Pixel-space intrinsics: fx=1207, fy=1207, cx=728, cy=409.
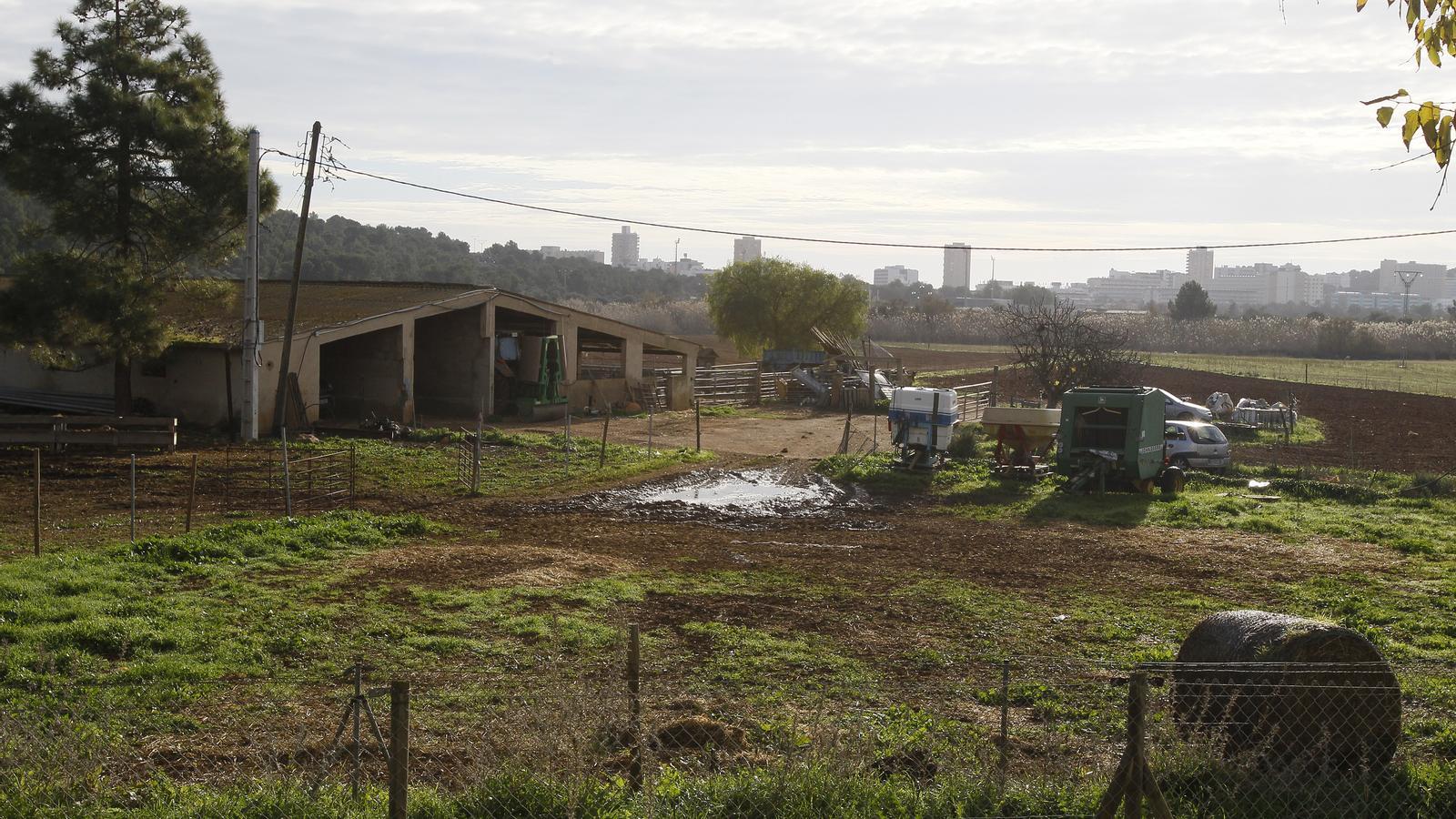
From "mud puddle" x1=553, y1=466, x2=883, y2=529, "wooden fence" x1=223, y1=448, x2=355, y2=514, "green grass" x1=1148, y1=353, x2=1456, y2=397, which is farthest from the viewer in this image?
"green grass" x1=1148, y1=353, x2=1456, y2=397

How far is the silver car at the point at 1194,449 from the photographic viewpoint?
28328 millimetres

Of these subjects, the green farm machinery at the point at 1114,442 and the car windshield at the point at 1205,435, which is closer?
the green farm machinery at the point at 1114,442

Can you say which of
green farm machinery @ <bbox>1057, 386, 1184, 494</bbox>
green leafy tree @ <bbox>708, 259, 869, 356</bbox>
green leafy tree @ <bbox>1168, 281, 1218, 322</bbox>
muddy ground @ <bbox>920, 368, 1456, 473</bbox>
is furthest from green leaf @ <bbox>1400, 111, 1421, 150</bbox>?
green leafy tree @ <bbox>1168, 281, 1218, 322</bbox>

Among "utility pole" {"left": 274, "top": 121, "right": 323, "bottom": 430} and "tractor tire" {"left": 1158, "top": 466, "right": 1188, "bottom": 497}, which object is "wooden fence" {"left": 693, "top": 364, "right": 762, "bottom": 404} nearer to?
"utility pole" {"left": 274, "top": 121, "right": 323, "bottom": 430}

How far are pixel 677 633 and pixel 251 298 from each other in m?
17.7

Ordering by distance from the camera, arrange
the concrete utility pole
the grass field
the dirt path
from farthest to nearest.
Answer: the dirt path → the concrete utility pole → the grass field

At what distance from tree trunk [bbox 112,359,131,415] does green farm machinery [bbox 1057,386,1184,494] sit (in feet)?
71.1

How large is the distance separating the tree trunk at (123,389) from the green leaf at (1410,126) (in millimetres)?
28401

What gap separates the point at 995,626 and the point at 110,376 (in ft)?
88.2

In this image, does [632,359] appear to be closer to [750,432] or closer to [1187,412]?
[750,432]

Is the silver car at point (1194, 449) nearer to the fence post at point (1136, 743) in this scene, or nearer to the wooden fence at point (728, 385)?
the wooden fence at point (728, 385)

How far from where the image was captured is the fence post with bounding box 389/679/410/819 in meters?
5.88

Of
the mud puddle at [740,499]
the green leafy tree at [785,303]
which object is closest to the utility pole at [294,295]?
the mud puddle at [740,499]

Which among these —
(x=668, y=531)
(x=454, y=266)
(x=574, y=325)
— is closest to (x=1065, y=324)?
(x=574, y=325)
